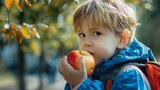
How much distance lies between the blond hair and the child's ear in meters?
0.02

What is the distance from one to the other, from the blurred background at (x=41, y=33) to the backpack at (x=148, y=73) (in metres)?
0.60

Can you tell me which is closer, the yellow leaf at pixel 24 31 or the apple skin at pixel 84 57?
the apple skin at pixel 84 57

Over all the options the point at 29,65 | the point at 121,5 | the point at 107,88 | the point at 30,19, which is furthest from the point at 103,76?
the point at 29,65

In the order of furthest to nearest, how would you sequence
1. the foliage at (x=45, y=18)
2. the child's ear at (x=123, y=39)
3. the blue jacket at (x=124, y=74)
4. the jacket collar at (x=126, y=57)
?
1. the foliage at (x=45, y=18)
2. the child's ear at (x=123, y=39)
3. the jacket collar at (x=126, y=57)
4. the blue jacket at (x=124, y=74)

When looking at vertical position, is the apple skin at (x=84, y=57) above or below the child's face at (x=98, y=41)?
below

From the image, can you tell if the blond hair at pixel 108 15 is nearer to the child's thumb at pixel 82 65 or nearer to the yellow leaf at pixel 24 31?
the child's thumb at pixel 82 65

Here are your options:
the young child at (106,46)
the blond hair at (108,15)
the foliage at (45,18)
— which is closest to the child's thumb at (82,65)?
the young child at (106,46)

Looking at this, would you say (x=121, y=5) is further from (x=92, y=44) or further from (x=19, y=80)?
(x=19, y=80)

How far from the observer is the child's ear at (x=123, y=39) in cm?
315

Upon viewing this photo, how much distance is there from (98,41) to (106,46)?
0.05m

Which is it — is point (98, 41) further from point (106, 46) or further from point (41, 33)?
point (41, 33)

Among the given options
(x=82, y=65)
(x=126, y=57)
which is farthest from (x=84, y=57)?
(x=126, y=57)

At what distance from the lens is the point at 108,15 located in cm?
308

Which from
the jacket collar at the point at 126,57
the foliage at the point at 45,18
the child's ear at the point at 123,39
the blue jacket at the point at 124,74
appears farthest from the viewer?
the foliage at the point at 45,18
